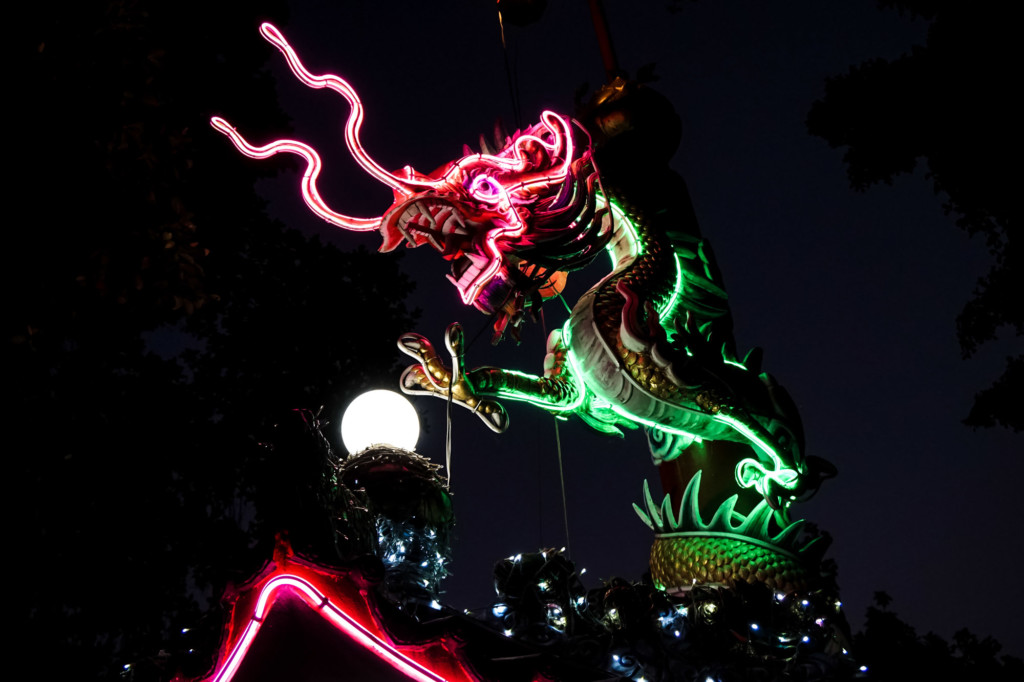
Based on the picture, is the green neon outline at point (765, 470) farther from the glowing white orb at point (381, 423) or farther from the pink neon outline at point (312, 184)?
the pink neon outline at point (312, 184)

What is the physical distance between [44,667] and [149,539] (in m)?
3.00

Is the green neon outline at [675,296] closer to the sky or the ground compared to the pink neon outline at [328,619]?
closer to the sky

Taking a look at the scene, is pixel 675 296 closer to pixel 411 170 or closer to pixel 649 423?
pixel 649 423

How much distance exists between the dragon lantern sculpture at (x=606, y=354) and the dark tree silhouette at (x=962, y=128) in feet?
18.5

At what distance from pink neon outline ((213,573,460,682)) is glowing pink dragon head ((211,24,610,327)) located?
2353 millimetres

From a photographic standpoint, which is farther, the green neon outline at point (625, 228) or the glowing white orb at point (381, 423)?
the green neon outline at point (625, 228)

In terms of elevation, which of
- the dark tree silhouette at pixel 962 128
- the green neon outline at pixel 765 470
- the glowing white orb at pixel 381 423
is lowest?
the glowing white orb at pixel 381 423

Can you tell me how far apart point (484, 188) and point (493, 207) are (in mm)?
159

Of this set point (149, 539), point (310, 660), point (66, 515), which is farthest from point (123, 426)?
point (310, 660)

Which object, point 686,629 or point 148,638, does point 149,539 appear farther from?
point 686,629

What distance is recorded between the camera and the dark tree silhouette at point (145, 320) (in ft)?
19.6

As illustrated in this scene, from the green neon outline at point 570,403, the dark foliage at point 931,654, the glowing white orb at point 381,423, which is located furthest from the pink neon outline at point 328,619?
the dark foliage at point 931,654

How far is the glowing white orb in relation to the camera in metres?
4.91

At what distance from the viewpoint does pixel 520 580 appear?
13.8 feet
